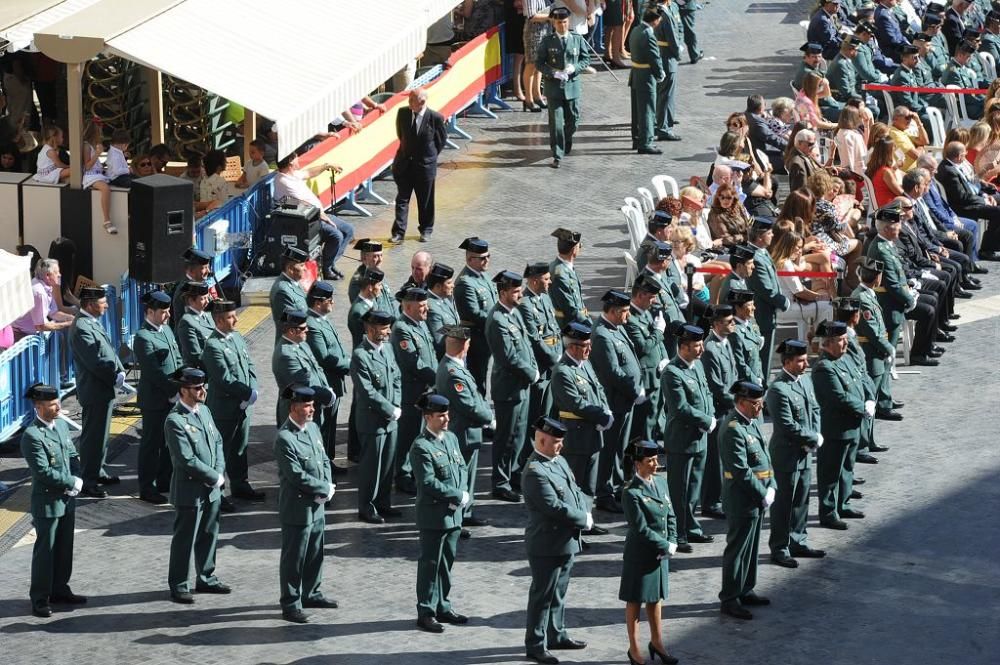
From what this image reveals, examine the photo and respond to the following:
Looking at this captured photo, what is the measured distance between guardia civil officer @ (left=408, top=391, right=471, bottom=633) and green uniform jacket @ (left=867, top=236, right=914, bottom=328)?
5.73m

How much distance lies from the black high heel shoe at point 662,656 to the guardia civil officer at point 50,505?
3919 millimetres

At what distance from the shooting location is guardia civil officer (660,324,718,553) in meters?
15.6

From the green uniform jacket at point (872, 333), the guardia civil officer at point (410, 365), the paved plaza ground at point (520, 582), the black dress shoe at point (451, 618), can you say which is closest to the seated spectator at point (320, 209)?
the paved plaza ground at point (520, 582)

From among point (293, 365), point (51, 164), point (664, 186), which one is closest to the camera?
point (293, 365)

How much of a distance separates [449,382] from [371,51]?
698 centimetres

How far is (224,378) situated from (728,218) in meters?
6.15

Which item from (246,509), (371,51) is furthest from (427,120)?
(246,509)

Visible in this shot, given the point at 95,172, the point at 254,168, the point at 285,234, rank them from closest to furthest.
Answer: the point at 95,172, the point at 285,234, the point at 254,168

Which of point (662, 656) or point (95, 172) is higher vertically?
point (95, 172)

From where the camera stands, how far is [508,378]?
16625mm

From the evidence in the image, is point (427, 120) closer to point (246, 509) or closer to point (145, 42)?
point (145, 42)

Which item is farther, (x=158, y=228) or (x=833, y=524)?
(x=158, y=228)

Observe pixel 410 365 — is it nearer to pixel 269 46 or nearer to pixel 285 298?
pixel 285 298

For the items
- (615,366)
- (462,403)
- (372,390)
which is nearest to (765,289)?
(615,366)
